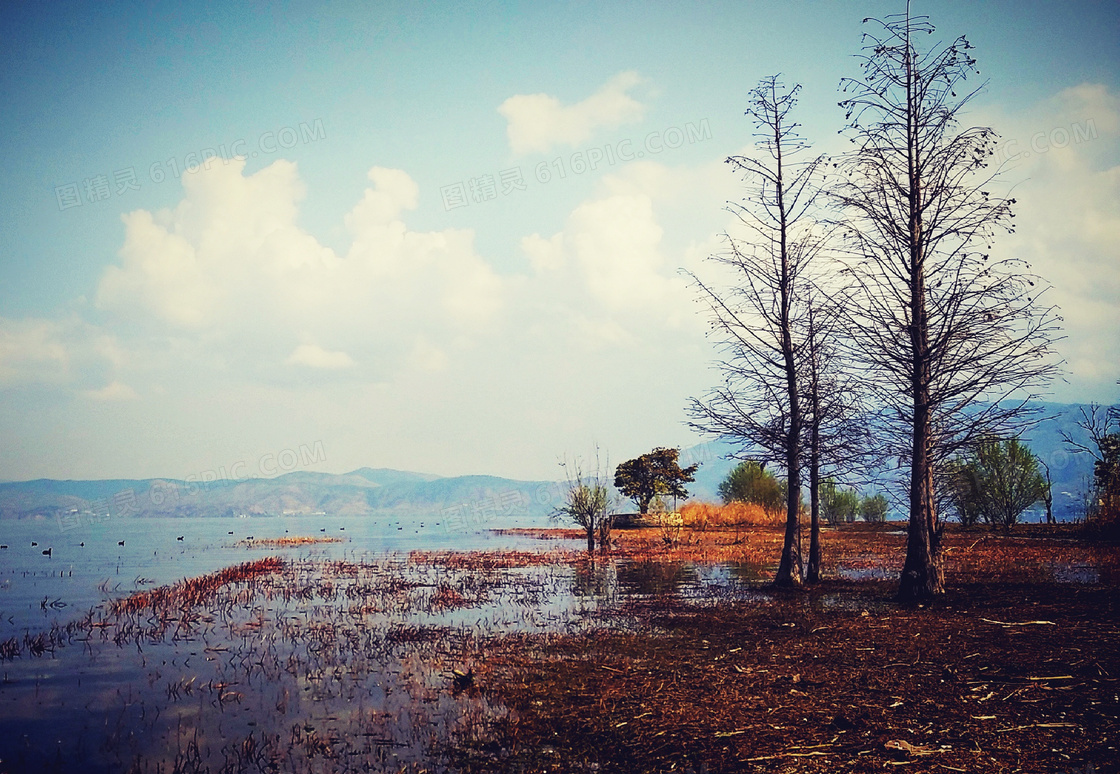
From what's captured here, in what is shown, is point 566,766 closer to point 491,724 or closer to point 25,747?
point 491,724

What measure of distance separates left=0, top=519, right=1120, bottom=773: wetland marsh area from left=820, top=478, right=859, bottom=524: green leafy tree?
44349 millimetres

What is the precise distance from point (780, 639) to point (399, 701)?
632 cm

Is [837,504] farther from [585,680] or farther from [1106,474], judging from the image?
[585,680]

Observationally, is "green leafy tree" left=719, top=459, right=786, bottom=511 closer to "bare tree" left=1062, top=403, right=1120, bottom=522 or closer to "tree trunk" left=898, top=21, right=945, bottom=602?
"bare tree" left=1062, top=403, right=1120, bottom=522

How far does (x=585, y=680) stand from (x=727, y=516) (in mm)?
43168

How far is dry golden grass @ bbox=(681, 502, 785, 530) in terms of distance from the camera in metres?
48.6

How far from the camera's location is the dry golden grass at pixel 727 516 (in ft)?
159

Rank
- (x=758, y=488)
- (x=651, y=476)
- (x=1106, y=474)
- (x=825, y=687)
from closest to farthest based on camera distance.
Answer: (x=825, y=687) → (x=1106, y=474) → (x=758, y=488) → (x=651, y=476)

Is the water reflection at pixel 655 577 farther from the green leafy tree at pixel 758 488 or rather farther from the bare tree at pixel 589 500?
the green leafy tree at pixel 758 488

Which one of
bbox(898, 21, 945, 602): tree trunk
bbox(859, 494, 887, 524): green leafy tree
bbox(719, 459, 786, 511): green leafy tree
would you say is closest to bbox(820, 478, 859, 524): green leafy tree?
bbox(859, 494, 887, 524): green leafy tree

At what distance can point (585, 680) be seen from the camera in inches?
346

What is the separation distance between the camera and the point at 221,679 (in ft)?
31.9

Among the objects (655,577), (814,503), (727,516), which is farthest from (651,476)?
(814,503)

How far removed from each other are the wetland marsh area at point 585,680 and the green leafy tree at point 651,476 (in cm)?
3746
